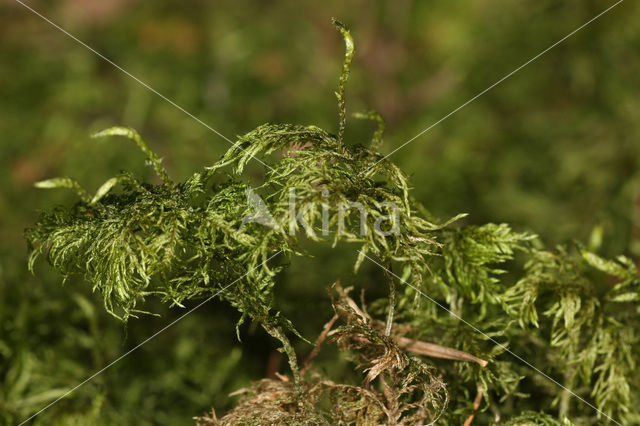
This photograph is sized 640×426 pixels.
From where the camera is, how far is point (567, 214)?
6.95 ft

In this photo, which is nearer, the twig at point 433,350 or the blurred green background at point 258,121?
the twig at point 433,350

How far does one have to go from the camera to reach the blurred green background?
144cm

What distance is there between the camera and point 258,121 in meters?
2.73

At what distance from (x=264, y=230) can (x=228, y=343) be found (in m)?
0.82

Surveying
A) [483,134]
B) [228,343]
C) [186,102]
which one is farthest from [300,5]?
[228,343]

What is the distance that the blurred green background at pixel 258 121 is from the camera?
56.7 inches

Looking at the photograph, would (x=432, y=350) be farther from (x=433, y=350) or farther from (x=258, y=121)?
(x=258, y=121)

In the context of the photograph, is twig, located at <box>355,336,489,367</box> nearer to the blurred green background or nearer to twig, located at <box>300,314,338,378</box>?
twig, located at <box>300,314,338,378</box>

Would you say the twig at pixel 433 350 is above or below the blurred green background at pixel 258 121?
below

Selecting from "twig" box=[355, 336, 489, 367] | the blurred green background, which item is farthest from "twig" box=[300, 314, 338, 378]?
the blurred green background

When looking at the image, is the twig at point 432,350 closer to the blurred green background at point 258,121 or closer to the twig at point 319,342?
the twig at point 319,342

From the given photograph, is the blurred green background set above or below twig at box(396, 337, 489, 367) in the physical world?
above

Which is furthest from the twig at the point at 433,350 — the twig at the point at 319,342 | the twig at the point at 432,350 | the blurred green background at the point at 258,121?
the blurred green background at the point at 258,121

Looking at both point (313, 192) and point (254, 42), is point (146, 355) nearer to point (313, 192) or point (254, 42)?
point (313, 192)
